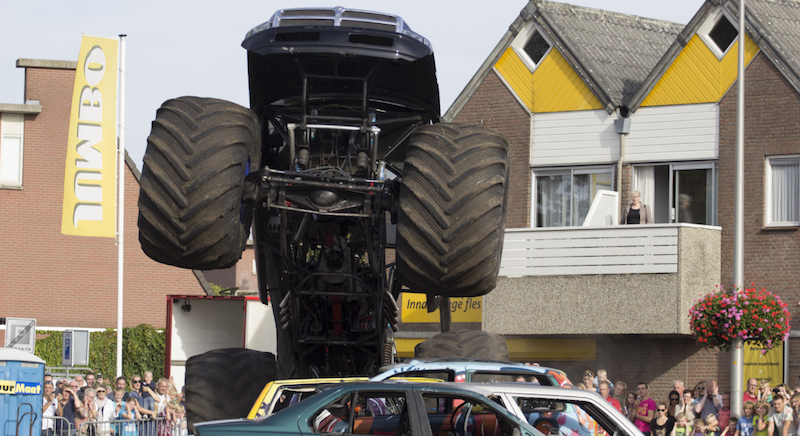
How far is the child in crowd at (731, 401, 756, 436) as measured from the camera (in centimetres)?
1405

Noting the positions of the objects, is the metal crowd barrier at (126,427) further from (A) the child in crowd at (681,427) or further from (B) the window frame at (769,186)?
(B) the window frame at (769,186)

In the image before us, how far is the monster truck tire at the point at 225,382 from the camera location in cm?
983

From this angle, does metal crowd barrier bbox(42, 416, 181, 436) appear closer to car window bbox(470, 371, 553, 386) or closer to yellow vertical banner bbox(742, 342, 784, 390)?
car window bbox(470, 371, 553, 386)

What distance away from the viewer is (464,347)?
34.7 ft

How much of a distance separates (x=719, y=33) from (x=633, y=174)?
3.44 m

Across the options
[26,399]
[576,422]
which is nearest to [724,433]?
[576,422]

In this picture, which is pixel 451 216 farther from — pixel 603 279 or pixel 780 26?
pixel 780 26

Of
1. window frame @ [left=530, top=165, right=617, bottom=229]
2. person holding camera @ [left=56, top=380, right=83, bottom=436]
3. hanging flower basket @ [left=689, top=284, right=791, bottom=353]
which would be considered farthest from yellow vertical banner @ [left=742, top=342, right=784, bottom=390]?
person holding camera @ [left=56, top=380, right=83, bottom=436]

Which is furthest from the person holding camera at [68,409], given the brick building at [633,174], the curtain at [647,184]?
the curtain at [647,184]

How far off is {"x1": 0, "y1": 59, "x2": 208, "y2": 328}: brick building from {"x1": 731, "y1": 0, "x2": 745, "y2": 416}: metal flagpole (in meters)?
17.9

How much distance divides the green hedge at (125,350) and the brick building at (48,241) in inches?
70.4

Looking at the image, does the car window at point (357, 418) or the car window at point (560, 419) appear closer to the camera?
the car window at point (357, 418)

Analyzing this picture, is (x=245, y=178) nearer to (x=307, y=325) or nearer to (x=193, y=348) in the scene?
(x=307, y=325)

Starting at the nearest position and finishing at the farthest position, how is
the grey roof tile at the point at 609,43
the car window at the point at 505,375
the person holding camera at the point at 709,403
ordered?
1. the car window at the point at 505,375
2. the person holding camera at the point at 709,403
3. the grey roof tile at the point at 609,43
